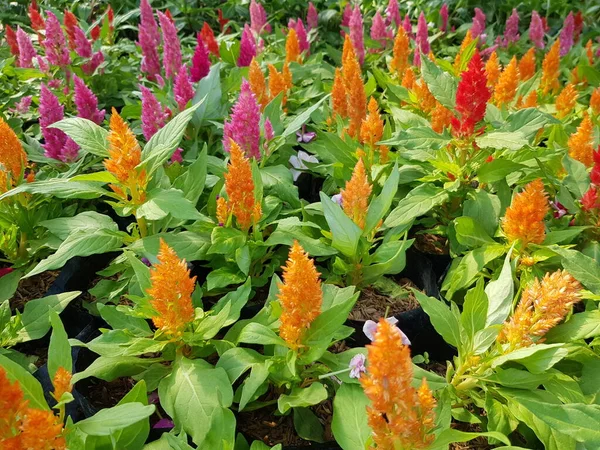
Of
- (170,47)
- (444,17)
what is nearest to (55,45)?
(170,47)

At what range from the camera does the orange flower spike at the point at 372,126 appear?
2.07 metres

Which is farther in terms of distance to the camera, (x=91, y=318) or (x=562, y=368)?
(x=91, y=318)

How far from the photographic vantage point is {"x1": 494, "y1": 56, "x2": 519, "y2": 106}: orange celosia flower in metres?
2.31

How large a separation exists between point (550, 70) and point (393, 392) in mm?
2614

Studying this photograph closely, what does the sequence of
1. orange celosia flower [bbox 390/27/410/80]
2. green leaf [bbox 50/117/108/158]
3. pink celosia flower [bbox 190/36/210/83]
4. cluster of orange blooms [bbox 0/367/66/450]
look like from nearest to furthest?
cluster of orange blooms [bbox 0/367/66/450]
green leaf [bbox 50/117/108/158]
pink celosia flower [bbox 190/36/210/83]
orange celosia flower [bbox 390/27/410/80]

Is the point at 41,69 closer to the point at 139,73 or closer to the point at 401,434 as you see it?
the point at 139,73

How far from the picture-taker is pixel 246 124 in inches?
77.3

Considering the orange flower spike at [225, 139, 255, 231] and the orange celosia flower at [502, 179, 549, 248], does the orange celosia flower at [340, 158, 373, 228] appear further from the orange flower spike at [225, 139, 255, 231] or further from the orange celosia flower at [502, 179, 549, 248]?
the orange celosia flower at [502, 179, 549, 248]

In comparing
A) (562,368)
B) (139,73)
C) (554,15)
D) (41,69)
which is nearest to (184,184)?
(562,368)

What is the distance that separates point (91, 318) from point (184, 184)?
62cm

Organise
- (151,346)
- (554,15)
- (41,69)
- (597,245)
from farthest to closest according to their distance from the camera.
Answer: (554,15) < (41,69) < (597,245) < (151,346)

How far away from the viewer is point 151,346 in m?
1.43

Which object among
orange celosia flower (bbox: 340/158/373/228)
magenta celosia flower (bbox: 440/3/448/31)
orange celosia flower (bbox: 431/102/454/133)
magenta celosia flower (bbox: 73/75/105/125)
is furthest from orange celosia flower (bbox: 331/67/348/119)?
magenta celosia flower (bbox: 440/3/448/31)

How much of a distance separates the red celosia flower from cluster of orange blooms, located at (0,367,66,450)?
1.52 m
